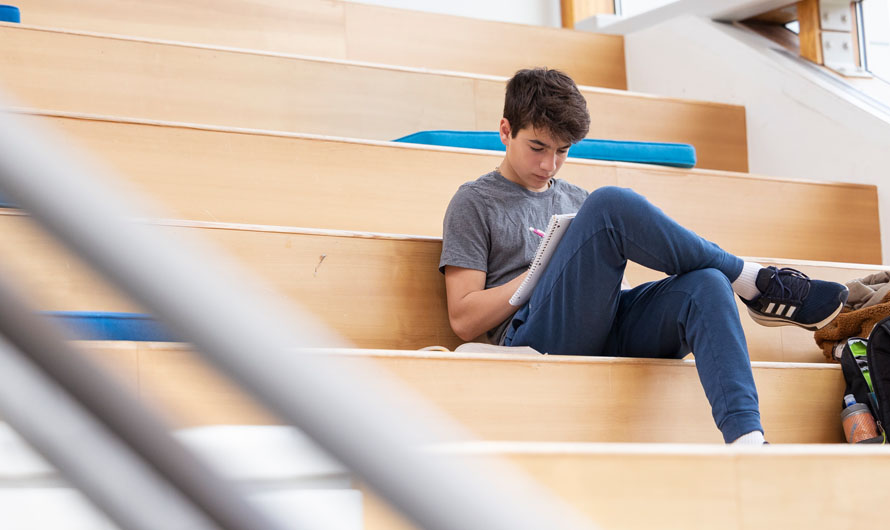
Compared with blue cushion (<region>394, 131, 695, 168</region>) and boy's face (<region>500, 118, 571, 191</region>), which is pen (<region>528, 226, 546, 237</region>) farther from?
blue cushion (<region>394, 131, 695, 168</region>)

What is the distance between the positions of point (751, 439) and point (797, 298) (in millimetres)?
275

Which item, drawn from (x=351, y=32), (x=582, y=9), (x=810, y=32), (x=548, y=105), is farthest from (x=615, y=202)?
(x=582, y=9)

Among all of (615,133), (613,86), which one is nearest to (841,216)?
(615,133)

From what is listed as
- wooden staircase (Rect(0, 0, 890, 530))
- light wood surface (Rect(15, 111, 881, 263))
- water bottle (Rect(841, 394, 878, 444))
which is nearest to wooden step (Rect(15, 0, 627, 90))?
wooden staircase (Rect(0, 0, 890, 530))

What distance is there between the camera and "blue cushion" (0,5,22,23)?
1.94 m

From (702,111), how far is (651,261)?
1216 millimetres

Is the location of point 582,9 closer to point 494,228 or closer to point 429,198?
point 429,198

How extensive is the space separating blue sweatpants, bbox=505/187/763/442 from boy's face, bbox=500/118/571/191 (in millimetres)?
191

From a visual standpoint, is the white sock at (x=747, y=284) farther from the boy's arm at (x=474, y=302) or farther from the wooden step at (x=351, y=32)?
the wooden step at (x=351, y=32)

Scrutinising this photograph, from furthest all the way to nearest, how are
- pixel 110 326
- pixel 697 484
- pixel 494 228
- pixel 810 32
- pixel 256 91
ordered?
pixel 810 32
pixel 256 91
pixel 494 228
pixel 110 326
pixel 697 484

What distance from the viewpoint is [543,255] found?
154 cm

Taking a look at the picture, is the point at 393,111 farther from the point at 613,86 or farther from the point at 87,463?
the point at 87,463

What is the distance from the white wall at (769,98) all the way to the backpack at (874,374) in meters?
0.66

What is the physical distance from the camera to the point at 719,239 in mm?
2135
